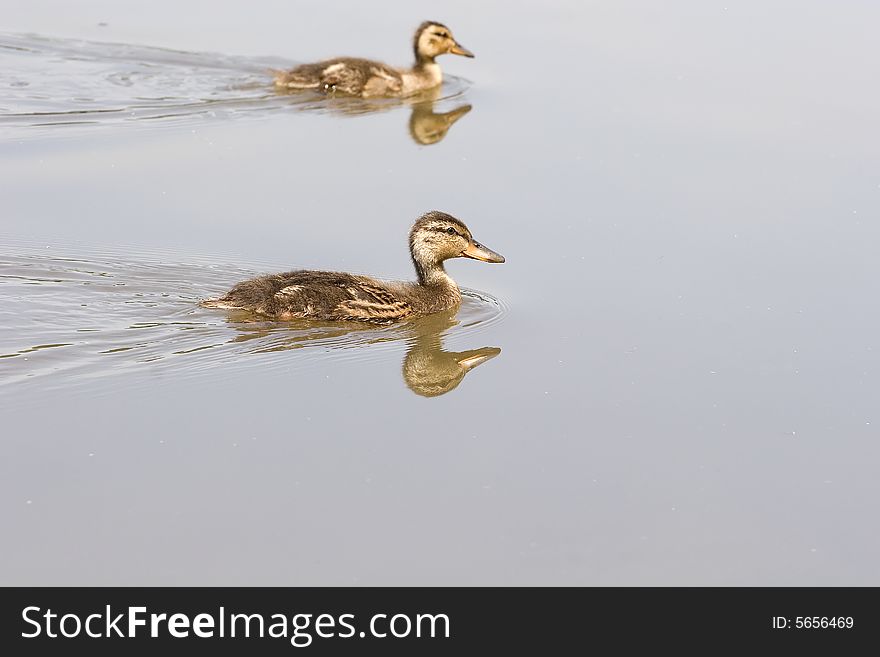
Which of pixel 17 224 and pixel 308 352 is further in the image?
pixel 17 224

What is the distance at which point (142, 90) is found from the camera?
1261 centimetres

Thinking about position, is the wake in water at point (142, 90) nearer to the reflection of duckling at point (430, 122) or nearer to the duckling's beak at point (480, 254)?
the reflection of duckling at point (430, 122)

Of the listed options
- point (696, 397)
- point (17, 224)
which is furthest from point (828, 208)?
point (17, 224)

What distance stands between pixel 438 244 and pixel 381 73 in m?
4.77

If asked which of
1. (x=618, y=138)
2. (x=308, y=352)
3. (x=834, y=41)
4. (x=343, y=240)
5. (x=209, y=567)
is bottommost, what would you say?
(x=209, y=567)

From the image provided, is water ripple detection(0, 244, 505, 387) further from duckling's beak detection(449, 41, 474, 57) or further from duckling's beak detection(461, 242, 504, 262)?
duckling's beak detection(449, 41, 474, 57)

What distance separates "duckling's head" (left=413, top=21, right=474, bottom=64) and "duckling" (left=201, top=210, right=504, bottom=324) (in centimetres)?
519

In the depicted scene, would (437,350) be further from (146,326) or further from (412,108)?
(412,108)

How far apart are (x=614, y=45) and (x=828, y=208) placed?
4.48m

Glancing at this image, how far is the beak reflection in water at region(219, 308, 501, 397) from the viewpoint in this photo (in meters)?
7.45

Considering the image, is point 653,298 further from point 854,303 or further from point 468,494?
point 468,494

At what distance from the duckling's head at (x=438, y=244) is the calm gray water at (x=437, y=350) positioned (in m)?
0.29

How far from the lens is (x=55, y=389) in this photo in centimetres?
688

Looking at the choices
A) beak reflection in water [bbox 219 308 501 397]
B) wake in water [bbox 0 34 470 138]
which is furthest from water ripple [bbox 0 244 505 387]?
wake in water [bbox 0 34 470 138]
